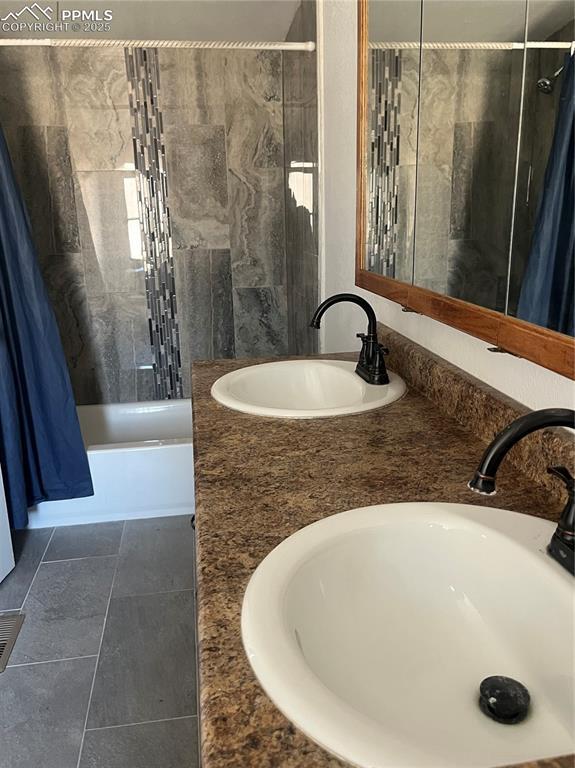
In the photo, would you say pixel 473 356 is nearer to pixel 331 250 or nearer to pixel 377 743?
pixel 377 743

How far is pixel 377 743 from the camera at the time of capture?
457mm

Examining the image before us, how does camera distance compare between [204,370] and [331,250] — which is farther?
[331,250]

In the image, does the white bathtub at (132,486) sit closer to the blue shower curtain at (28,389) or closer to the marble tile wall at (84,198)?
the blue shower curtain at (28,389)

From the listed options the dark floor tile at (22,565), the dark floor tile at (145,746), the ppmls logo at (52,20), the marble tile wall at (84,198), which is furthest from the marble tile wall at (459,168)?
the ppmls logo at (52,20)

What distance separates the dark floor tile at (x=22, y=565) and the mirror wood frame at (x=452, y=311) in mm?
1597

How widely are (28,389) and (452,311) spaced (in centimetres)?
182

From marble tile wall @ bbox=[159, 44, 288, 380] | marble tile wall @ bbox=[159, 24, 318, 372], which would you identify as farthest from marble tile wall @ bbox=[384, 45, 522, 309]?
marble tile wall @ bbox=[159, 44, 288, 380]

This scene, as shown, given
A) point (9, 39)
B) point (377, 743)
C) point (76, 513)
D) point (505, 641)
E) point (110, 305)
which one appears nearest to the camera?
point (377, 743)

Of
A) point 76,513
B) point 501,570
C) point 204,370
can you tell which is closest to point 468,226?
point 501,570

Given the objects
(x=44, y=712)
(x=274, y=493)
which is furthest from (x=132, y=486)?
(x=274, y=493)

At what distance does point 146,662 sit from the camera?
1759 millimetres

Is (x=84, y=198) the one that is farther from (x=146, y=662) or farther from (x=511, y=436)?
(x=511, y=436)

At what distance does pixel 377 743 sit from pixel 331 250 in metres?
2.03

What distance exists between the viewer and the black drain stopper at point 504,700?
616 millimetres
